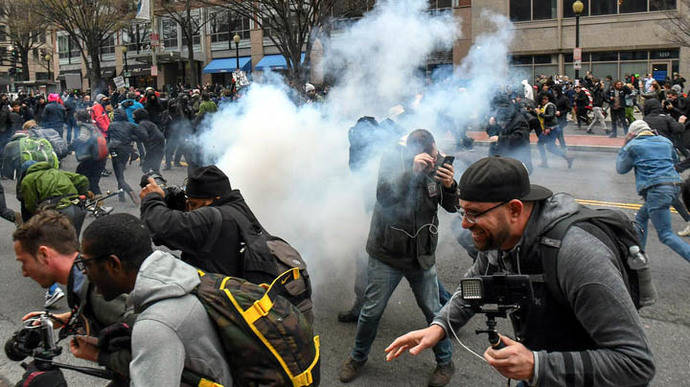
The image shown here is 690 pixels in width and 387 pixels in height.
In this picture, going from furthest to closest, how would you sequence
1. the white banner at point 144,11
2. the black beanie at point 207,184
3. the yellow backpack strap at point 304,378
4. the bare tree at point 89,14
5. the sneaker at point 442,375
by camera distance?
the bare tree at point 89,14, the white banner at point 144,11, the sneaker at point 442,375, the black beanie at point 207,184, the yellow backpack strap at point 304,378

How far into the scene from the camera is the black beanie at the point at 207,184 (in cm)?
325

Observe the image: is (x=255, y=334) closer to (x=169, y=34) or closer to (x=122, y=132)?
(x=122, y=132)

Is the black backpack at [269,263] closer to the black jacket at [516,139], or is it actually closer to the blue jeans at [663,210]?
the blue jeans at [663,210]

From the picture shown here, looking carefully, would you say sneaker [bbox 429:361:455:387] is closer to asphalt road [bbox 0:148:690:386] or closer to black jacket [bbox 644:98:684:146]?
asphalt road [bbox 0:148:690:386]

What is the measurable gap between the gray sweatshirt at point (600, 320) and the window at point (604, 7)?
30004 millimetres

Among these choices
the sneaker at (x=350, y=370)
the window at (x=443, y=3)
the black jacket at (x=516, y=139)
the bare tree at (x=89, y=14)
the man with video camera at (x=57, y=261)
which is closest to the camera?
the man with video camera at (x=57, y=261)

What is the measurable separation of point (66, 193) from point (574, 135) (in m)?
15.7

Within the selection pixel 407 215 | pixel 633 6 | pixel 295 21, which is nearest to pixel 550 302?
pixel 407 215

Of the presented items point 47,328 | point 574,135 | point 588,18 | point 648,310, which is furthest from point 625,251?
point 588,18

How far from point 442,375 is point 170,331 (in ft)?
7.96

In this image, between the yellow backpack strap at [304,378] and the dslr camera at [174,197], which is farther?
the dslr camera at [174,197]

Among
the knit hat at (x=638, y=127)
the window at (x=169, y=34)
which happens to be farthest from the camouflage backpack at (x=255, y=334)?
the window at (x=169, y=34)

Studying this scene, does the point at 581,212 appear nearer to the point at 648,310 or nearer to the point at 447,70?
the point at 648,310

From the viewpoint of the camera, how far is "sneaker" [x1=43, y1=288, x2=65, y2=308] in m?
5.16
